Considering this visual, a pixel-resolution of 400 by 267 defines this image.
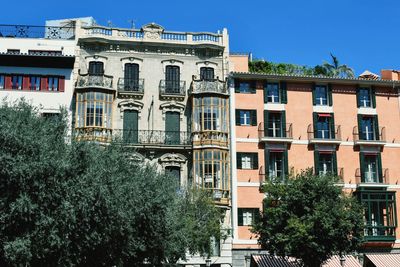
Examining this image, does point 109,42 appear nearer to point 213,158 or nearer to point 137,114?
point 137,114

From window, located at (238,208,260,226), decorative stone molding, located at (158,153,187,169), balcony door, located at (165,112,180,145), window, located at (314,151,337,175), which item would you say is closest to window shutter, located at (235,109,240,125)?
balcony door, located at (165,112,180,145)

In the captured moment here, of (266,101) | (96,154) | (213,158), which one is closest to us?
(96,154)

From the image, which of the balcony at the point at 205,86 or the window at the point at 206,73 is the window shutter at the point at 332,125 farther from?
the window at the point at 206,73

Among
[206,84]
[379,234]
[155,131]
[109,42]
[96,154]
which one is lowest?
[379,234]

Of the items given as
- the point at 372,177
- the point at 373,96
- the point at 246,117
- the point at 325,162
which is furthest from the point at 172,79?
the point at 372,177

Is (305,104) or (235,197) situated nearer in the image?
(235,197)

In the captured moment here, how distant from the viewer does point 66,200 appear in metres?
25.6

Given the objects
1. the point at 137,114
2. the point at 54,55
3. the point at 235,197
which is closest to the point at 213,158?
the point at 235,197

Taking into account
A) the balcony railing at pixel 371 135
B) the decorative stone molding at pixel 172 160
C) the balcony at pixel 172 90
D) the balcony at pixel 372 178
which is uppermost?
the balcony at pixel 172 90

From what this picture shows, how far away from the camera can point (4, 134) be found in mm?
25297

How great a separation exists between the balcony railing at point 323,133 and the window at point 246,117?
4331 millimetres

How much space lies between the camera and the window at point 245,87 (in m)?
47.5

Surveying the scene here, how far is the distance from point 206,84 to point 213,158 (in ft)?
18.4

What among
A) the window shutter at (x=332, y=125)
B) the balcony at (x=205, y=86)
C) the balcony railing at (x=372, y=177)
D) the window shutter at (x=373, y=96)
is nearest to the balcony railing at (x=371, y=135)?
the window shutter at (x=332, y=125)
